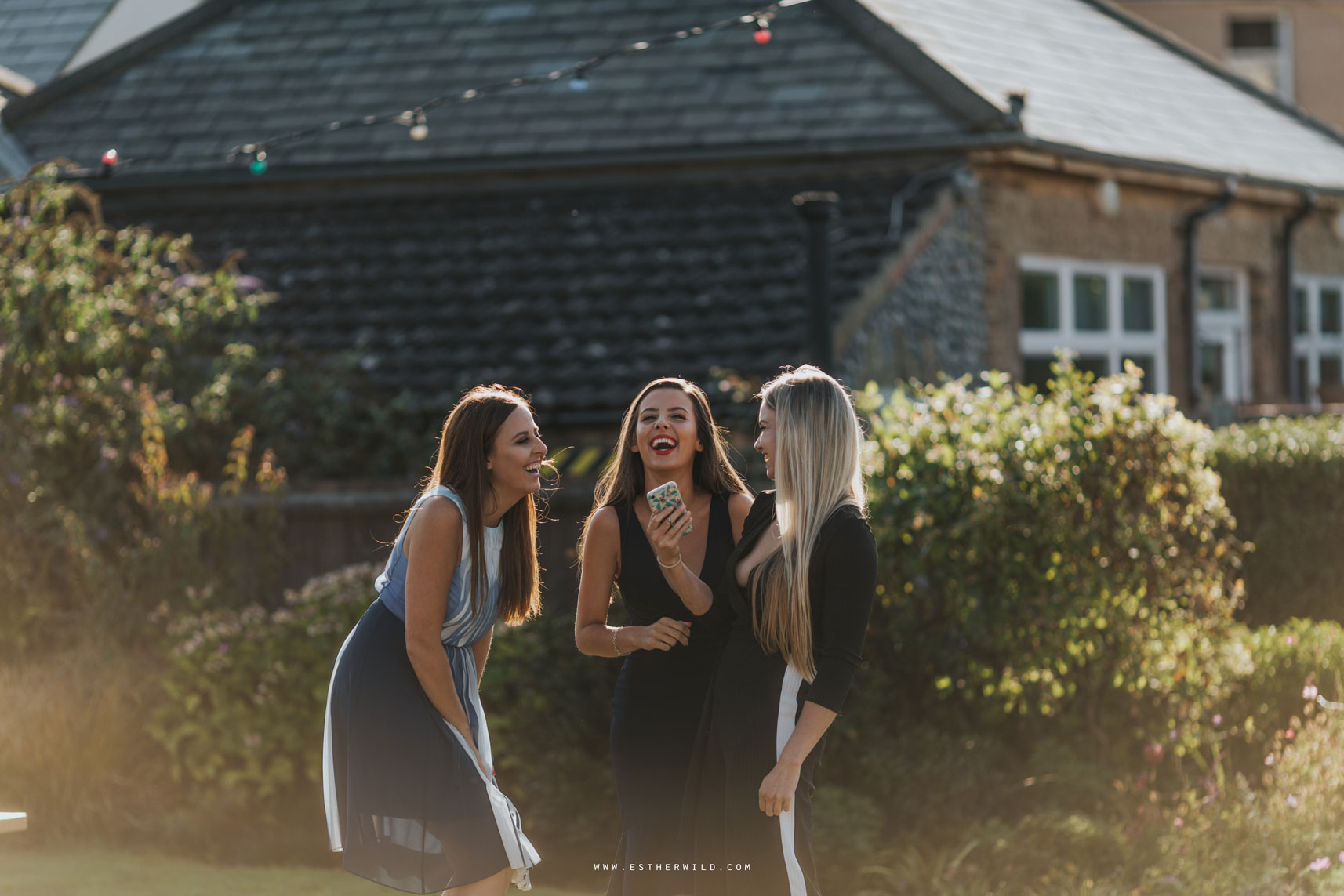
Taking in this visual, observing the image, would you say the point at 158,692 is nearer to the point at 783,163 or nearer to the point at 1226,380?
the point at 783,163

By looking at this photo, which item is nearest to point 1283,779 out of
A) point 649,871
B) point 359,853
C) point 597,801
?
point 597,801

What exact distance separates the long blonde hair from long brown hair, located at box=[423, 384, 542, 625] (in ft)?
2.55

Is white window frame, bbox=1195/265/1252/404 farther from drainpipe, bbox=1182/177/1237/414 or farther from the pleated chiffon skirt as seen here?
the pleated chiffon skirt

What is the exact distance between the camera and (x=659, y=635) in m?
4.46

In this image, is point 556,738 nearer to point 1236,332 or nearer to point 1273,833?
point 1273,833

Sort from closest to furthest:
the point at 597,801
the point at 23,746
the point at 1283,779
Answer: the point at 1283,779
the point at 597,801
the point at 23,746

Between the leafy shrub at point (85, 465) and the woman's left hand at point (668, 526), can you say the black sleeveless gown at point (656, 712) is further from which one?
the leafy shrub at point (85, 465)

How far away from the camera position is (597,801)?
24.3ft

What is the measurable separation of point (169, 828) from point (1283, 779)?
4.87 metres

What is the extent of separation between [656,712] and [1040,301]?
374 inches

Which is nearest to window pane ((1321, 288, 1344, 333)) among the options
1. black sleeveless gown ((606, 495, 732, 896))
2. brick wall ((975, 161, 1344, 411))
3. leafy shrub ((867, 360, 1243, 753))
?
brick wall ((975, 161, 1344, 411))

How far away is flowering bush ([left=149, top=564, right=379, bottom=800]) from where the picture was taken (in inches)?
306

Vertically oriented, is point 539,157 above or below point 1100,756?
above

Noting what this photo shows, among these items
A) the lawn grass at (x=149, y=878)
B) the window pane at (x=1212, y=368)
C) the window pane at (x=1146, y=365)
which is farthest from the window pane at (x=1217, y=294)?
the lawn grass at (x=149, y=878)
